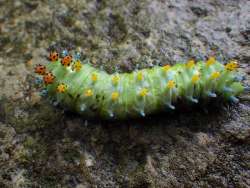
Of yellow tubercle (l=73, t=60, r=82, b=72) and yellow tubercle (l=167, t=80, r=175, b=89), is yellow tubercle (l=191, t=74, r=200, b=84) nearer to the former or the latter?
yellow tubercle (l=167, t=80, r=175, b=89)

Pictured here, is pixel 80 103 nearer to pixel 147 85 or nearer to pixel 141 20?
pixel 147 85

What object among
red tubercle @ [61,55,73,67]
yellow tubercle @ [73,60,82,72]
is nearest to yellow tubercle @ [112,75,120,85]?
yellow tubercle @ [73,60,82,72]

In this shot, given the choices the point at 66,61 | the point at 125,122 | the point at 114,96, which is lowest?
the point at 125,122

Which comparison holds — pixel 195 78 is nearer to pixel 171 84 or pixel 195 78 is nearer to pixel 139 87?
pixel 171 84

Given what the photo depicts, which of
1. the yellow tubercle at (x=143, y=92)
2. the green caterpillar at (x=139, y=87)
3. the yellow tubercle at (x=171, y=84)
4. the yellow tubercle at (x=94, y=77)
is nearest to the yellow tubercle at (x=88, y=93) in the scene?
the green caterpillar at (x=139, y=87)

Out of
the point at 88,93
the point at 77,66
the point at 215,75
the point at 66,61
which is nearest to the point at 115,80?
the point at 88,93

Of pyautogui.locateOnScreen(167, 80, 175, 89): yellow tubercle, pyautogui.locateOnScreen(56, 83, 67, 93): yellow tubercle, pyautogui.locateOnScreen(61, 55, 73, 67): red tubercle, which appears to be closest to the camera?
pyautogui.locateOnScreen(167, 80, 175, 89): yellow tubercle

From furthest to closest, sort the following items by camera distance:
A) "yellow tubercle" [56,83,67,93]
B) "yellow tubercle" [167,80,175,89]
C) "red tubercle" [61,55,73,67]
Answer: "red tubercle" [61,55,73,67]
"yellow tubercle" [56,83,67,93]
"yellow tubercle" [167,80,175,89]

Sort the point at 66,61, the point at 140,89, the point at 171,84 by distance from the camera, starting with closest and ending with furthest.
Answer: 1. the point at 171,84
2. the point at 140,89
3. the point at 66,61
